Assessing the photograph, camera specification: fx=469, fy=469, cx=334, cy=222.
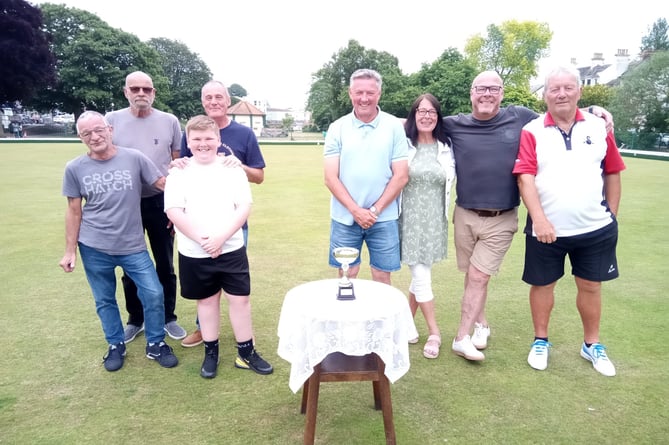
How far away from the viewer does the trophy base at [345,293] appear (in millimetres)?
2572

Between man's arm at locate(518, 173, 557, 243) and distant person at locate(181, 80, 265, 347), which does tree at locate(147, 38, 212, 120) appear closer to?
distant person at locate(181, 80, 265, 347)

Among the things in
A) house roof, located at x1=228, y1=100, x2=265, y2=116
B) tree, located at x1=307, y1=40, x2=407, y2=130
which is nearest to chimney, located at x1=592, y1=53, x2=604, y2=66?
tree, located at x1=307, y1=40, x2=407, y2=130

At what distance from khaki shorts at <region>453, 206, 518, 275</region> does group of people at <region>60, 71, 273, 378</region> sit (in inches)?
68.8

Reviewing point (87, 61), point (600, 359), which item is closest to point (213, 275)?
point (600, 359)

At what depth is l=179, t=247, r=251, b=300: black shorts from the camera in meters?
3.33

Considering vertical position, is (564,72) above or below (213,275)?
above

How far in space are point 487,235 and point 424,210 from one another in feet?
1.72

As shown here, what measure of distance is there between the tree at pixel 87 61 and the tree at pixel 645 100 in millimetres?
40350

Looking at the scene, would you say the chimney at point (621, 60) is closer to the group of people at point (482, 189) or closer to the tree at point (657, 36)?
the tree at point (657, 36)

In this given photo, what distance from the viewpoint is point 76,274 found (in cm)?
580

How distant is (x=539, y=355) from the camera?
3.63 meters

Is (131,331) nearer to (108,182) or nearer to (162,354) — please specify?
(162,354)

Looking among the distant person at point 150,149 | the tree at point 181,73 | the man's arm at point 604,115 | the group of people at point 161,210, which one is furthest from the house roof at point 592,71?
the group of people at point 161,210

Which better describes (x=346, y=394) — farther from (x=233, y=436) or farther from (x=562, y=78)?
(x=562, y=78)
